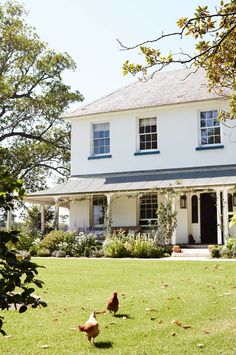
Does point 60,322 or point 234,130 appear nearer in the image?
point 60,322

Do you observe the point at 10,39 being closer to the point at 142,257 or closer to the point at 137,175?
the point at 137,175

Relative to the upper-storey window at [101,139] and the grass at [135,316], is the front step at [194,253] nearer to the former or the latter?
the grass at [135,316]

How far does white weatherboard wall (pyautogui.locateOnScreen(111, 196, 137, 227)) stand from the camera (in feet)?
71.9

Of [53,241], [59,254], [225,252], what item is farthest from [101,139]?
[225,252]

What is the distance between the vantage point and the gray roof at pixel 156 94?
21.8 meters

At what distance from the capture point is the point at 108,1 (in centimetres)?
891

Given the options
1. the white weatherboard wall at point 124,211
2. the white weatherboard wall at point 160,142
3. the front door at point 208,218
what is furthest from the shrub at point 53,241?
the front door at point 208,218

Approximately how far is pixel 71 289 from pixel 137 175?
1326cm

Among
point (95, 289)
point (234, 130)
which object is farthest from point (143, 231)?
point (95, 289)

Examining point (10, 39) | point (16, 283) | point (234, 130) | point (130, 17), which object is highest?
point (10, 39)

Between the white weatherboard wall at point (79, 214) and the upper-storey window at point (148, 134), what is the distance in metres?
3.75

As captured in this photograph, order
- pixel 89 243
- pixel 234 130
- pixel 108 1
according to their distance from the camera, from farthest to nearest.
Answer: pixel 234 130, pixel 89 243, pixel 108 1

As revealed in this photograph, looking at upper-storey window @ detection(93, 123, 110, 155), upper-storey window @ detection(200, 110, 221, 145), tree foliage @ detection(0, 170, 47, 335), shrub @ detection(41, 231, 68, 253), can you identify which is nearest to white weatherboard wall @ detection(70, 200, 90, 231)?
upper-storey window @ detection(93, 123, 110, 155)

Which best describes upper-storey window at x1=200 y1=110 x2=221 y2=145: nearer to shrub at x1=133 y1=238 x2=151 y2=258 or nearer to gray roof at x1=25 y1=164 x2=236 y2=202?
gray roof at x1=25 y1=164 x2=236 y2=202
